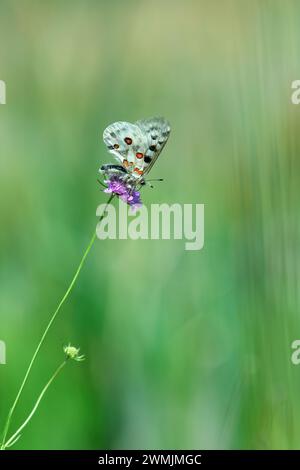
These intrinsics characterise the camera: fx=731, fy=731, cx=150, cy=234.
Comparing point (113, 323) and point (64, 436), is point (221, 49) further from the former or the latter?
point (64, 436)

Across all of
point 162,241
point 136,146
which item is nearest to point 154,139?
point 136,146

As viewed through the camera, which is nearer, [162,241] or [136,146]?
[136,146]

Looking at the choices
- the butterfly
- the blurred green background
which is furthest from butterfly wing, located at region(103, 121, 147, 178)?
the blurred green background

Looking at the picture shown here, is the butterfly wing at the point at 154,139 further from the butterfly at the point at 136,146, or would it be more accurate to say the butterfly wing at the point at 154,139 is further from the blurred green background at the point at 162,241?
the blurred green background at the point at 162,241

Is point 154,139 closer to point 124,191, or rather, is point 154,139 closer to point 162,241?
point 124,191

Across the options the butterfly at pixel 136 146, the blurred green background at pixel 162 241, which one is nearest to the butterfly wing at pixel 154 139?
the butterfly at pixel 136 146

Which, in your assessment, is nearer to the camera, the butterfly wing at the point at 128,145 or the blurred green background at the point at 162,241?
the butterfly wing at the point at 128,145

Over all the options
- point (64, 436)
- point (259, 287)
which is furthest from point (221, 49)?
point (64, 436)

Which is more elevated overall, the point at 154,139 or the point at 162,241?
the point at 154,139
